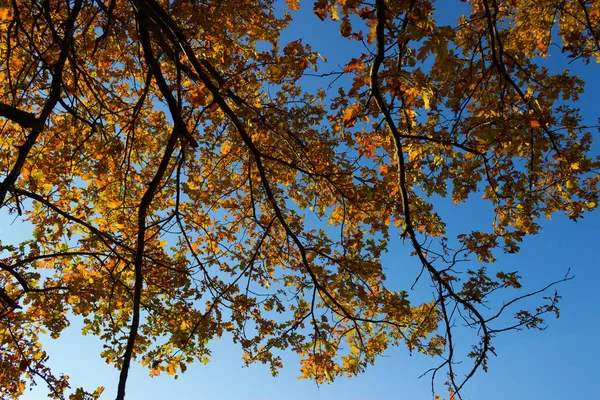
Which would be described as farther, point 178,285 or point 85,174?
point 85,174

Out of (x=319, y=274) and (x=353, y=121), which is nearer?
(x=353, y=121)

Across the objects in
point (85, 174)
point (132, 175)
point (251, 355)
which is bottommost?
point (251, 355)

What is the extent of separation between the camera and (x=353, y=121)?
3.90 metres

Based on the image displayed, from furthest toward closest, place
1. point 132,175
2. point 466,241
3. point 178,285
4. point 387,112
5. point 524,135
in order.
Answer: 1. point 132,175
2. point 178,285
3. point 466,241
4. point 524,135
5. point 387,112

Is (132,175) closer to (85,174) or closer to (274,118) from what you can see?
(85,174)

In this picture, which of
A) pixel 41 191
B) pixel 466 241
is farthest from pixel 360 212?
pixel 41 191

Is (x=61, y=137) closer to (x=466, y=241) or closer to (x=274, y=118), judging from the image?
(x=274, y=118)

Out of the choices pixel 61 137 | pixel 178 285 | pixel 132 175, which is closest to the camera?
pixel 178 285

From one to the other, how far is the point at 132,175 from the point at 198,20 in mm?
3545

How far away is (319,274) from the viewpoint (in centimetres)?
609

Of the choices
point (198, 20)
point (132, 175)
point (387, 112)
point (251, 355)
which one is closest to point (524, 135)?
point (387, 112)

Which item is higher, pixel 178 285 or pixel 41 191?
pixel 41 191

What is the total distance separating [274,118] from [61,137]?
133 inches

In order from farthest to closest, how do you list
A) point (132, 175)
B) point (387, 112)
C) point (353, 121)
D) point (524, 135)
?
point (132, 175)
point (524, 135)
point (353, 121)
point (387, 112)
